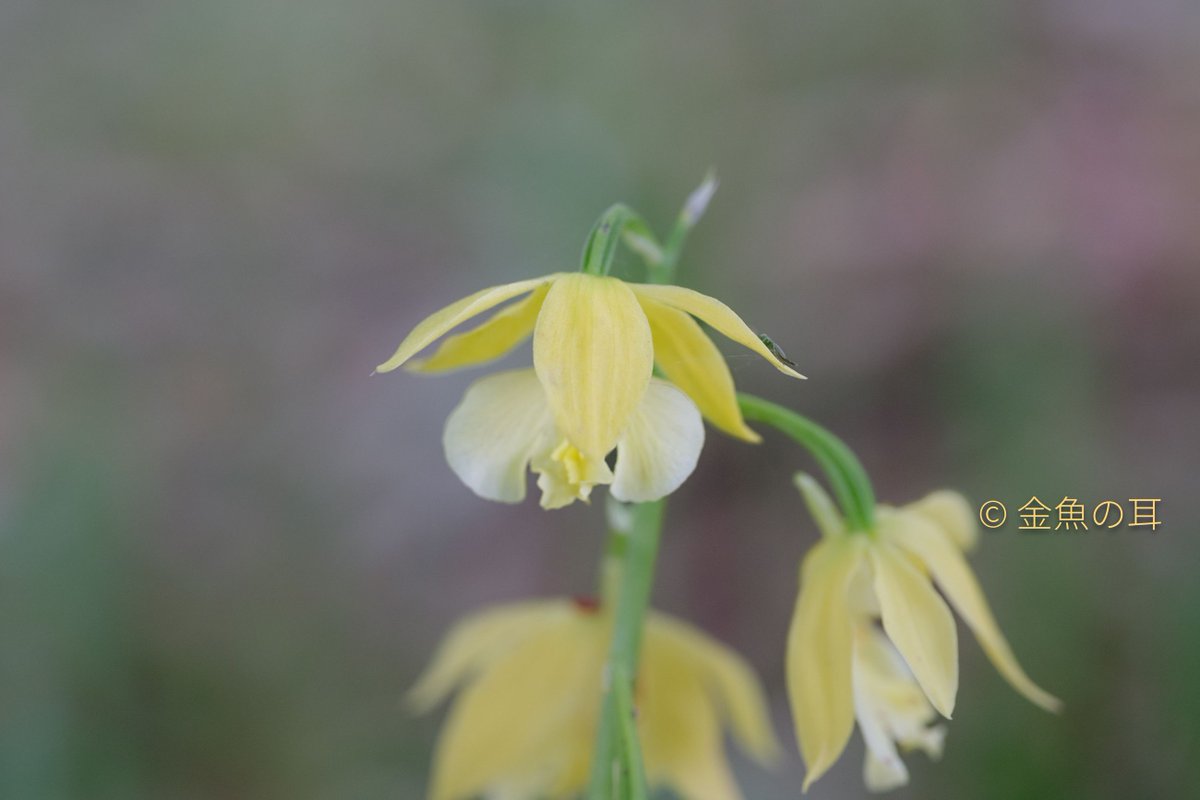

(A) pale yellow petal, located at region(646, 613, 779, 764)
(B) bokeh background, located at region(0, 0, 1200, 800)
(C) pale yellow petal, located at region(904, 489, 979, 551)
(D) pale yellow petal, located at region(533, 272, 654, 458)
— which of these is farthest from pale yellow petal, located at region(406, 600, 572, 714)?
(B) bokeh background, located at region(0, 0, 1200, 800)

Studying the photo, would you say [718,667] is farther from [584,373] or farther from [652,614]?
[584,373]

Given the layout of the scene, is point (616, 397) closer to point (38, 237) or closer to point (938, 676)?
point (938, 676)

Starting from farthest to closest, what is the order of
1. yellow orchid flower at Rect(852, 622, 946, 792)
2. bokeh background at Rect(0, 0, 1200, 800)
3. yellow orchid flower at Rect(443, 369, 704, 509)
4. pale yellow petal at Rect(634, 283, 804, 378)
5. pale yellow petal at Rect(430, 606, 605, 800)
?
1. bokeh background at Rect(0, 0, 1200, 800)
2. pale yellow petal at Rect(430, 606, 605, 800)
3. yellow orchid flower at Rect(852, 622, 946, 792)
4. yellow orchid flower at Rect(443, 369, 704, 509)
5. pale yellow petal at Rect(634, 283, 804, 378)

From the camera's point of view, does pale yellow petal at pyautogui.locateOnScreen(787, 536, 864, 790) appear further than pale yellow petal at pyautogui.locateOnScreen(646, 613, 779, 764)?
No

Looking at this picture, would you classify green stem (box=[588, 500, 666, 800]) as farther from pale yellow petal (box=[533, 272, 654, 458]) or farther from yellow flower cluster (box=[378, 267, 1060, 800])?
pale yellow petal (box=[533, 272, 654, 458])

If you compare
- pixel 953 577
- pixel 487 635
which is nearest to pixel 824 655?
pixel 953 577

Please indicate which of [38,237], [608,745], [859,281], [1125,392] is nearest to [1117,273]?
[1125,392]

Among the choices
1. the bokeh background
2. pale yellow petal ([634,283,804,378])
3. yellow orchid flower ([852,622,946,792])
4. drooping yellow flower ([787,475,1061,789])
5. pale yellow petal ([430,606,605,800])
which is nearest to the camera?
pale yellow petal ([634,283,804,378])
